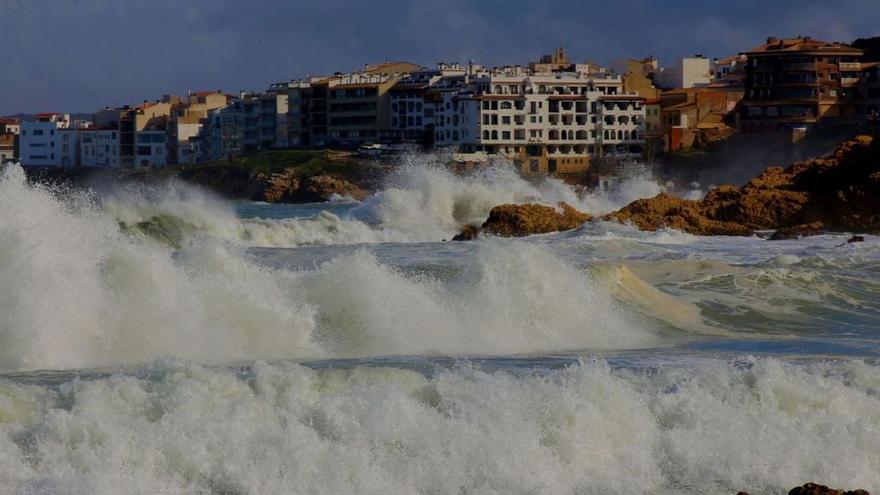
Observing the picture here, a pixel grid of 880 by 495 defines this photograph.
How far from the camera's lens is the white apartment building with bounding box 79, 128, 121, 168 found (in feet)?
372

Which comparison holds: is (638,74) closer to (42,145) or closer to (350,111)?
(350,111)

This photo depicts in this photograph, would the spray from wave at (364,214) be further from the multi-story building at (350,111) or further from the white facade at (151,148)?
the white facade at (151,148)

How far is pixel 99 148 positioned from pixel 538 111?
37.8 meters

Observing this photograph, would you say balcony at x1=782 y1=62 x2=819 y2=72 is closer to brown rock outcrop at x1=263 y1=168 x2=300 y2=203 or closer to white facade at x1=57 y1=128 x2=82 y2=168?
brown rock outcrop at x1=263 y1=168 x2=300 y2=203

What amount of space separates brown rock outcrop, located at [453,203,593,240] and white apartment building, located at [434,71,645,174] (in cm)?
4779

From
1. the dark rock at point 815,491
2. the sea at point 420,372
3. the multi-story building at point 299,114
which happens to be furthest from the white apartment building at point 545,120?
the dark rock at point 815,491

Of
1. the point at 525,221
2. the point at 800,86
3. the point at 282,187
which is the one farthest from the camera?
the point at 282,187

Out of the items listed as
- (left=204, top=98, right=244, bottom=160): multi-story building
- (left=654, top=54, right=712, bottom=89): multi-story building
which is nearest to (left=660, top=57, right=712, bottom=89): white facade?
(left=654, top=54, right=712, bottom=89): multi-story building

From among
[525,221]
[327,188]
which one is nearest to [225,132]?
[327,188]

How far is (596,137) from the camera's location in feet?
296

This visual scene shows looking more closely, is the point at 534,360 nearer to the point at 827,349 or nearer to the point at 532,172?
the point at 827,349

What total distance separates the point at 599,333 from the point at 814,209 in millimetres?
18960

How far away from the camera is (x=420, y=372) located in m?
15.4

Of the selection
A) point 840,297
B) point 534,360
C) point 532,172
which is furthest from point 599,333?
point 532,172
